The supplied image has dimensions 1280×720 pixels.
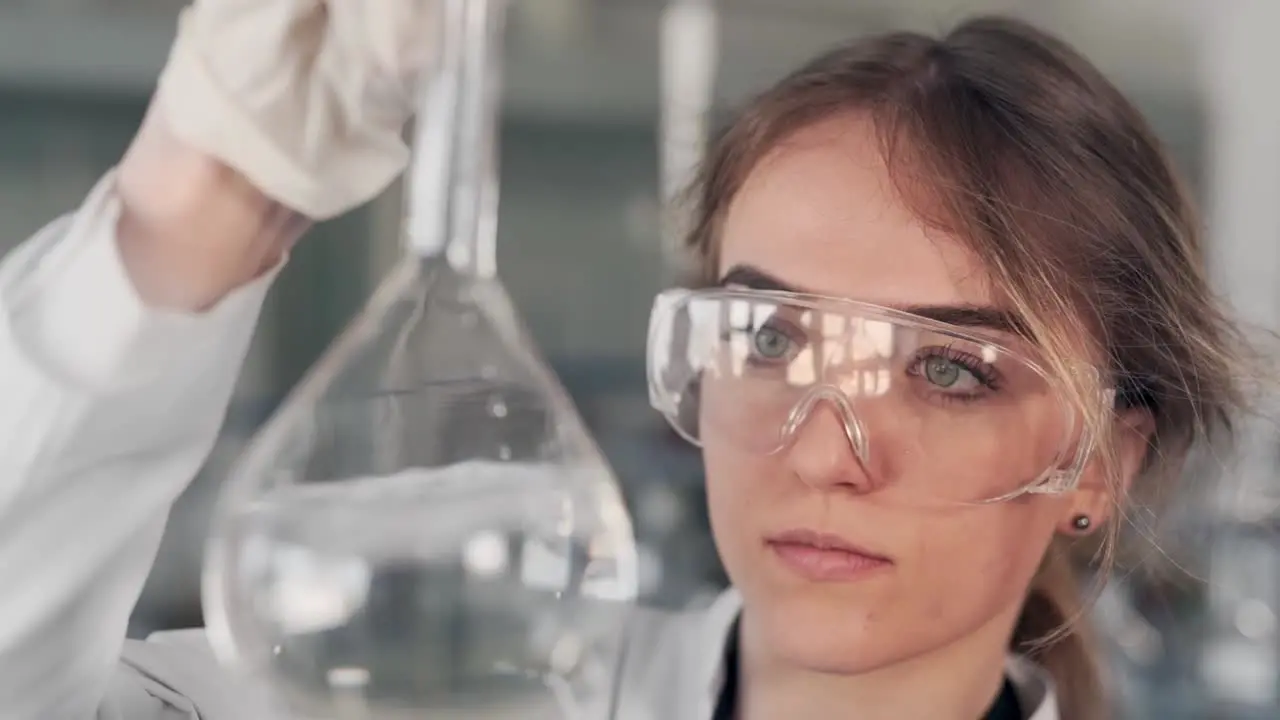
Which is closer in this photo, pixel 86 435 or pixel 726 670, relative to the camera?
pixel 86 435

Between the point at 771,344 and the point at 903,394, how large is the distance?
0.08m

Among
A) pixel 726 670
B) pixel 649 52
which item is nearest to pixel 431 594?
pixel 726 670

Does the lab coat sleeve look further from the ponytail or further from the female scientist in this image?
the ponytail

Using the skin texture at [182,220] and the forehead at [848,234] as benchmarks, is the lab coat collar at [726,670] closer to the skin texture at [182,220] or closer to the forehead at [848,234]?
the forehead at [848,234]

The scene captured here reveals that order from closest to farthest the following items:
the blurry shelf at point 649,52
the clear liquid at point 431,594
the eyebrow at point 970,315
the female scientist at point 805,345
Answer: the clear liquid at point 431,594, the female scientist at point 805,345, the eyebrow at point 970,315, the blurry shelf at point 649,52

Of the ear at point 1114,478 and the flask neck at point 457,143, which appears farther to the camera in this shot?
the ear at point 1114,478

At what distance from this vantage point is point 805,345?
0.78m

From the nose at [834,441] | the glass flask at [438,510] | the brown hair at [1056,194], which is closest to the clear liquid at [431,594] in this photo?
the glass flask at [438,510]

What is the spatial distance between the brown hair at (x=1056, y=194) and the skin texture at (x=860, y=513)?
0.08ft

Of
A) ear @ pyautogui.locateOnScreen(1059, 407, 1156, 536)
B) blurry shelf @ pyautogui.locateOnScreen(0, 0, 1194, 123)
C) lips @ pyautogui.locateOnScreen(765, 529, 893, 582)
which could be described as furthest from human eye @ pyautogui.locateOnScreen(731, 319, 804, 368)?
blurry shelf @ pyautogui.locateOnScreen(0, 0, 1194, 123)

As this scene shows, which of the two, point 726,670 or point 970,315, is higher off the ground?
point 970,315

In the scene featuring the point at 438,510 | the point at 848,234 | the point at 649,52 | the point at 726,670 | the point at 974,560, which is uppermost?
the point at 649,52

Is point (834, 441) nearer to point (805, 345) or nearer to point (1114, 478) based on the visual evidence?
point (805, 345)

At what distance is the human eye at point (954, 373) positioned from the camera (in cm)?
77
